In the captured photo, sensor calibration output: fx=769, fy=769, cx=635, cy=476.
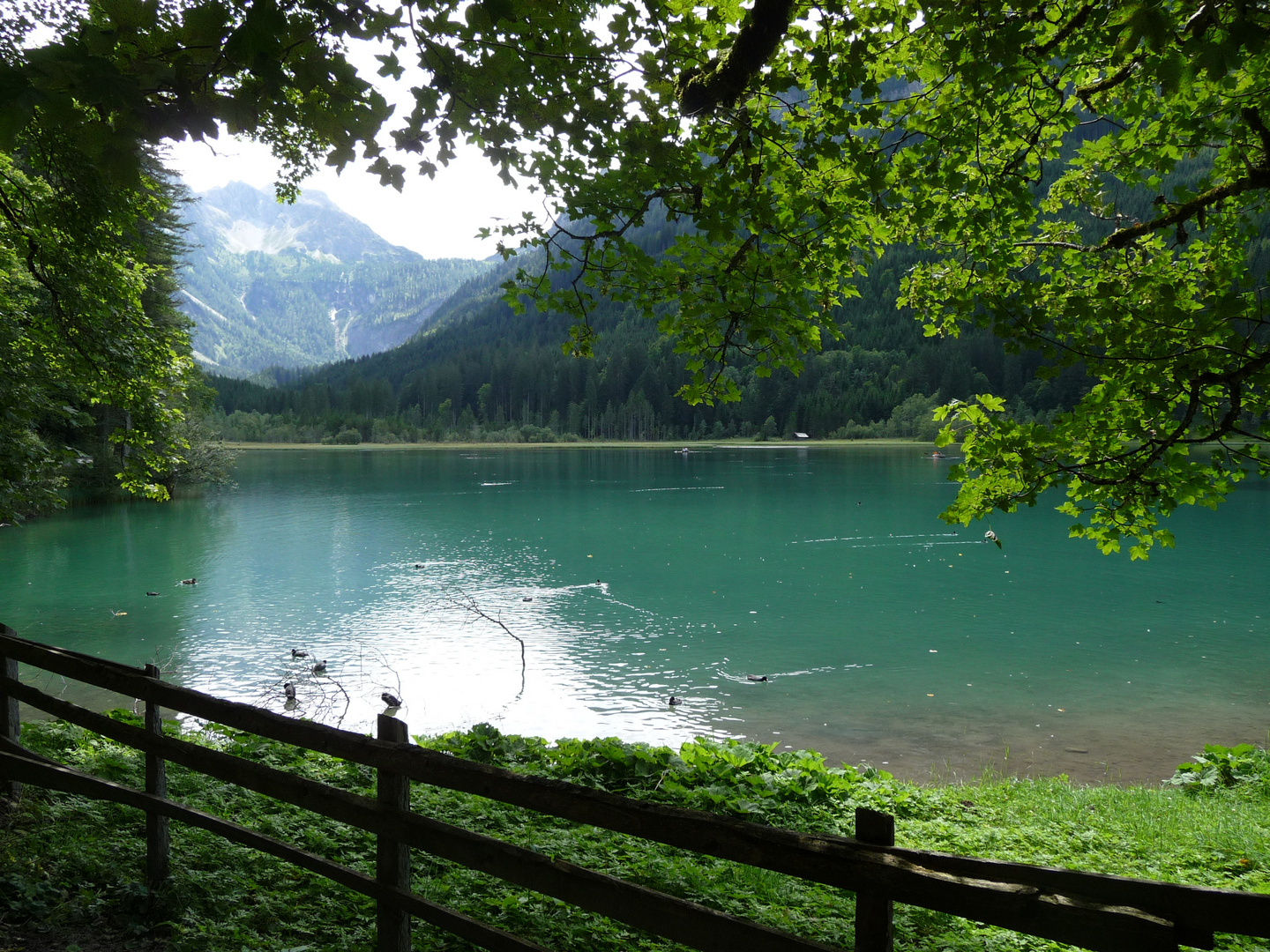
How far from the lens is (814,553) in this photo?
3241 centimetres

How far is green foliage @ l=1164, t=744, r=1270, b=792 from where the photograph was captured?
356 inches

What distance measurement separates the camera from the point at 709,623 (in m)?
21.2

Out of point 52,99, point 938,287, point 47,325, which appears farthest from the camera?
point 47,325

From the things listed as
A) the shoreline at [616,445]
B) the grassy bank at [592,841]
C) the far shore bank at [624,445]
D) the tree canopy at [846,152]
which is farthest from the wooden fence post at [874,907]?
the far shore bank at [624,445]

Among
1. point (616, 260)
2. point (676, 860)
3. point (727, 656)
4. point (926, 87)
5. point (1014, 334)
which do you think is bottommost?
point (727, 656)

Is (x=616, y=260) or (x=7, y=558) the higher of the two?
(x=616, y=260)

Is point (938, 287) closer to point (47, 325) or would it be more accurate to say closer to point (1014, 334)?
point (1014, 334)

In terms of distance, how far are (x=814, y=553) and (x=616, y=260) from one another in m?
28.0

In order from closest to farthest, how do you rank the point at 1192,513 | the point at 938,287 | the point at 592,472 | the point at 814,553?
the point at 938,287 < the point at 814,553 < the point at 1192,513 < the point at 592,472

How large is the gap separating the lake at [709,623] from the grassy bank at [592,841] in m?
3.37

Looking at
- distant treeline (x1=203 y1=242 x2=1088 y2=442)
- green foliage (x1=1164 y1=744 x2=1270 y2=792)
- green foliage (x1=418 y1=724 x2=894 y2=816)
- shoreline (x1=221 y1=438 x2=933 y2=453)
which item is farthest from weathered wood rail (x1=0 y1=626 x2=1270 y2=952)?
distant treeline (x1=203 y1=242 x2=1088 y2=442)

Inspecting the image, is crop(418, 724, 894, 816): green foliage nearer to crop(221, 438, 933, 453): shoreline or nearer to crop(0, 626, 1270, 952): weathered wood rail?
crop(0, 626, 1270, 952): weathered wood rail

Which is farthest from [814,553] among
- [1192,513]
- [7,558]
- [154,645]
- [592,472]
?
[592,472]

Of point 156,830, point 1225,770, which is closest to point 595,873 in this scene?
point 156,830
